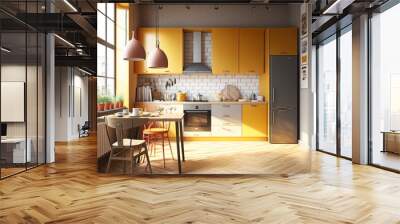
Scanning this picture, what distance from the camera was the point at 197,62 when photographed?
8367 millimetres

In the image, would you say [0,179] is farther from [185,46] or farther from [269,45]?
[269,45]

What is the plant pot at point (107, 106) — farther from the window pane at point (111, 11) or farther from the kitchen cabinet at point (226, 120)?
the kitchen cabinet at point (226, 120)

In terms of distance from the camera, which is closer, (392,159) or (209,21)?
(392,159)

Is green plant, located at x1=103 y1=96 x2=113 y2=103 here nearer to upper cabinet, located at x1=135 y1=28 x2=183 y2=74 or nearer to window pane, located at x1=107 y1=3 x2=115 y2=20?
window pane, located at x1=107 y1=3 x2=115 y2=20

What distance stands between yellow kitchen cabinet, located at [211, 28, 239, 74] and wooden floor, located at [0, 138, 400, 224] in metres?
3.80

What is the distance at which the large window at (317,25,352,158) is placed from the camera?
20.2 feet

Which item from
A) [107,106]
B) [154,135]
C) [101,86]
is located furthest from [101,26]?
[154,135]

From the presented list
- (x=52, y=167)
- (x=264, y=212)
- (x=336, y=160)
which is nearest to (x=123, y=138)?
(x=52, y=167)

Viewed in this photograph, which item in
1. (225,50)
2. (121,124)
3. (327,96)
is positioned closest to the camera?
(121,124)

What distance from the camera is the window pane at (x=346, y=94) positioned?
6043 millimetres

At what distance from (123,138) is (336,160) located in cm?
336

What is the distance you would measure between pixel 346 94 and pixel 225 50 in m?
3.01

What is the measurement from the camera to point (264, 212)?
3.13 m

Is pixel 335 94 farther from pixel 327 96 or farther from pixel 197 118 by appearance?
pixel 197 118
